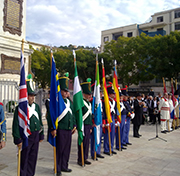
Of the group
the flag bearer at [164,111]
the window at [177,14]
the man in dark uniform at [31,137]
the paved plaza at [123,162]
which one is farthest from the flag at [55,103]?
the window at [177,14]

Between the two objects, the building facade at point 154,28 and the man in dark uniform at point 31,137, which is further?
the building facade at point 154,28

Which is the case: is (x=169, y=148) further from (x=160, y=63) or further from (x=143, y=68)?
(x=143, y=68)

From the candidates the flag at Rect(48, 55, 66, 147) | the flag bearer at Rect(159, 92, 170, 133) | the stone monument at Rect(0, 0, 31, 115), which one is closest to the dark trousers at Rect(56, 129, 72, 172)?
the flag at Rect(48, 55, 66, 147)

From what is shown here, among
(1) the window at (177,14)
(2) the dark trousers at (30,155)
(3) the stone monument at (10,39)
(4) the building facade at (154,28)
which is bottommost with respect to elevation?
(2) the dark trousers at (30,155)

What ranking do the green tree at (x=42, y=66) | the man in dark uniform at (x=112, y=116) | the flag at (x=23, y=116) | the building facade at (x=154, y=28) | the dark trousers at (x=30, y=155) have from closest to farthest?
the flag at (x=23, y=116) < the dark trousers at (x=30, y=155) < the man in dark uniform at (x=112, y=116) < the green tree at (x=42, y=66) < the building facade at (x=154, y=28)

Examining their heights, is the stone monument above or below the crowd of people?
above

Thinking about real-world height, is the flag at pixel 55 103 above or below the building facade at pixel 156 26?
below

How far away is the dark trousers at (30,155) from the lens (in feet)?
13.6

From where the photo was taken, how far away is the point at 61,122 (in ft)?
16.2

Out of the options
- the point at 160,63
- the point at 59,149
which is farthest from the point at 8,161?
the point at 160,63

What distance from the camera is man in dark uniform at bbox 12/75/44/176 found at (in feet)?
13.1

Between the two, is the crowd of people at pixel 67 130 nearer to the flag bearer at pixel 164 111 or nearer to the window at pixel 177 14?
the flag bearer at pixel 164 111

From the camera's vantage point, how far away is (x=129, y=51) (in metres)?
28.5

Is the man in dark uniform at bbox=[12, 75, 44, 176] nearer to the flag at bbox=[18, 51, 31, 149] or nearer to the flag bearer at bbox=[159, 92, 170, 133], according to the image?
the flag at bbox=[18, 51, 31, 149]
